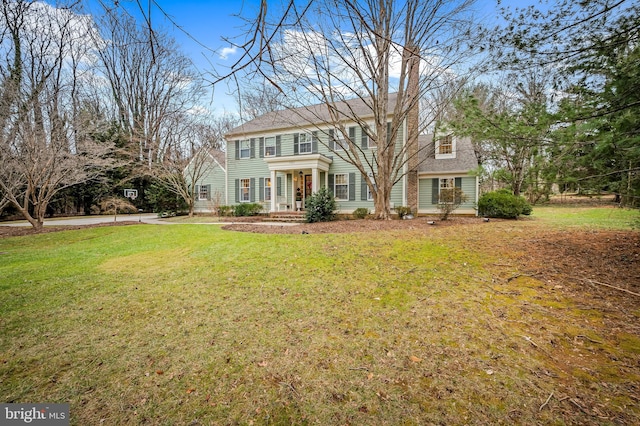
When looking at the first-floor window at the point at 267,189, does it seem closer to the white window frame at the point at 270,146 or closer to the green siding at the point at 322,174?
the green siding at the point at 322,174

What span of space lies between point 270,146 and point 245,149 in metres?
1.94

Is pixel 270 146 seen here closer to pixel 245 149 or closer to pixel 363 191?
pixel 245 149

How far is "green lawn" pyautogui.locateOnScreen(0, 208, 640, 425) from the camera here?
1.92m

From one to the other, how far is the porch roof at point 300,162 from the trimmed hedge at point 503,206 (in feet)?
27.0

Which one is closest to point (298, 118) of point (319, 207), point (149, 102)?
point (319, 207)

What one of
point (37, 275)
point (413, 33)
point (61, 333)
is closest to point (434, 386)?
point (61, 333)

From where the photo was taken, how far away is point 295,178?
54.3 feet

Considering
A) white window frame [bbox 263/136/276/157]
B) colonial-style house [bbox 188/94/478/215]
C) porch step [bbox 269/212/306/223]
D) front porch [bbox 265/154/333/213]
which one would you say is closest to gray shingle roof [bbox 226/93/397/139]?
colonial-style house [bbox 188/94/478/215]

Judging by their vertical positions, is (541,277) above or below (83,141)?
below

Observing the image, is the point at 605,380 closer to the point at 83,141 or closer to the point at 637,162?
the point at 637,162

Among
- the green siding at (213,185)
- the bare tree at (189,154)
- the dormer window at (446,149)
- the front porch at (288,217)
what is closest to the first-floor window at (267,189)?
the front porch at (288,217)

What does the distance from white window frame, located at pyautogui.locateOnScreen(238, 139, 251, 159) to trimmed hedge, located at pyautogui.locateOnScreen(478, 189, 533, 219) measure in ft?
46.1

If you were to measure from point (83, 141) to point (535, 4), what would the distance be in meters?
16.7

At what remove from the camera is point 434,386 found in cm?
209
